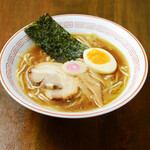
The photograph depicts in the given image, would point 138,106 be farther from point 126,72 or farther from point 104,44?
point 104,44

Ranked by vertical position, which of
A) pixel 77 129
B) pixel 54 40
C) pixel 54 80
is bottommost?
pixel 77 129

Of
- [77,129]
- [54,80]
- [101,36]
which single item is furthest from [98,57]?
[77,129]

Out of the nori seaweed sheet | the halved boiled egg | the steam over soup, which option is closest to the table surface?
the steam over soup

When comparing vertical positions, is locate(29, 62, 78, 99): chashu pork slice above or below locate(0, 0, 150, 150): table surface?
above

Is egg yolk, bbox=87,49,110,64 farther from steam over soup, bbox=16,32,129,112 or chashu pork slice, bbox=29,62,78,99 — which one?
chashu pork slice, bbox=29,62,78,99

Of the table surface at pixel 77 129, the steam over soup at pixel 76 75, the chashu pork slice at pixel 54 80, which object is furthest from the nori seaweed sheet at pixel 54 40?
the table surface at pixel 77 129

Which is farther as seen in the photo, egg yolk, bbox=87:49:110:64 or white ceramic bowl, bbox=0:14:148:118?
egg yolk, bbox=87:49:110:64

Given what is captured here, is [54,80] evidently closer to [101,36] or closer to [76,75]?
[76,75]

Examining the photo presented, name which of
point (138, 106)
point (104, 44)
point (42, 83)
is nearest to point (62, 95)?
point (42, 83)

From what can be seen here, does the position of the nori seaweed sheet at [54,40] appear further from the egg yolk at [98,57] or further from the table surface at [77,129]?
the table surface at [77,129]
